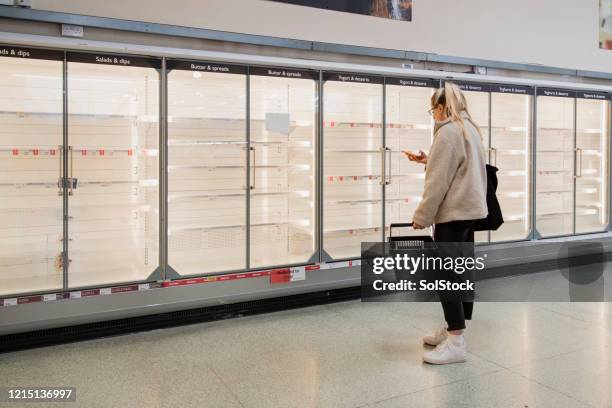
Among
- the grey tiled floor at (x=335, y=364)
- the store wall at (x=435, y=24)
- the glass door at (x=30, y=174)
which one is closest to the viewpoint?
the grey tiled floor at (x=335, y=364)

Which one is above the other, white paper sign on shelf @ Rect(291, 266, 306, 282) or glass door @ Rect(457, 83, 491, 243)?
glass door @ Rect(457, 83, 491, 243)

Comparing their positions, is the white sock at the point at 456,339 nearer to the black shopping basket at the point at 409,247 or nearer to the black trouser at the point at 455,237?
the black trouser at the point at 455,237

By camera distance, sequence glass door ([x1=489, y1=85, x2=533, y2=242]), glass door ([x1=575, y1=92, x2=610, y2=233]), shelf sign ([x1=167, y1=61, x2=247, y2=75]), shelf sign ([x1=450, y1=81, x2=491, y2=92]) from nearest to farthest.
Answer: shelf sign ([x1=167, y1=61, x2=247, y2=75])
shelf sign ([x1=450, y1=81, x2=491, y2=92])
glass door ([x1=489, y1=85, x2=533, y2=242])
glass door ([x1=575, y1=92, x2=610, y2=233])

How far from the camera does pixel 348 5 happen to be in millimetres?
5566

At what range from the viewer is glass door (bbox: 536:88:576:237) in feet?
22.6

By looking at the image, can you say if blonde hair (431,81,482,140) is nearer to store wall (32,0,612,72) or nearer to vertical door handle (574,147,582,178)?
store wall (32,0,612,72)

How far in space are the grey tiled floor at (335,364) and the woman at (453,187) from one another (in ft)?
0.90

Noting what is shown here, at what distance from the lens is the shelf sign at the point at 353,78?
504 centimetres

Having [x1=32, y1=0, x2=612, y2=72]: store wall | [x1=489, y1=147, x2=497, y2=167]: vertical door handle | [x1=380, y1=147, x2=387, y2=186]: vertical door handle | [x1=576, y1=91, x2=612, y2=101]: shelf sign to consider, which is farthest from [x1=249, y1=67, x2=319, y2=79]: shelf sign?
[x1=576, y1=91, x2=612, y2=101]: shelf sign

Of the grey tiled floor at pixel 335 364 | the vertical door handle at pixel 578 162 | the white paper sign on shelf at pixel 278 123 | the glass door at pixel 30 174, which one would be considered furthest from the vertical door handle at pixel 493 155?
the glass door at pixel 30 174

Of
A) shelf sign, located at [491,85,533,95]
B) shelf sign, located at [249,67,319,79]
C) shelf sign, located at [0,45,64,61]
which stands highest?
shelf sign, located at [491,85,533,95]

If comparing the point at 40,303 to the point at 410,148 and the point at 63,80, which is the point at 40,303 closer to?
the point at 63,80

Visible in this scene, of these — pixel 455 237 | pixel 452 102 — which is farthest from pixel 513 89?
pixel 455 237

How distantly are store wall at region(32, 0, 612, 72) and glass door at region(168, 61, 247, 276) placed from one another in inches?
22.4
